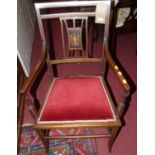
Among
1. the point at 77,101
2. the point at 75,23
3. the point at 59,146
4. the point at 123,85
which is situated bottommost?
the point at 59,146

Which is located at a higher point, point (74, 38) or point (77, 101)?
point (74, 38)

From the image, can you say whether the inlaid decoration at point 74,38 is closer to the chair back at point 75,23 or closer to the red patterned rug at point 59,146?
the chair back at point 75,23

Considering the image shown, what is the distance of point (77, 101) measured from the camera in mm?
1283

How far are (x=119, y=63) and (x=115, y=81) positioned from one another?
33 cm

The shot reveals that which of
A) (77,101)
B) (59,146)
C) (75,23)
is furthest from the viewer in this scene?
(59,146)

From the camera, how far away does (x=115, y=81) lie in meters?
2.16

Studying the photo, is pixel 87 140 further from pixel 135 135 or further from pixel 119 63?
pixel 119 63

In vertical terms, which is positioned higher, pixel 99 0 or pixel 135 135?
pixel 99 0

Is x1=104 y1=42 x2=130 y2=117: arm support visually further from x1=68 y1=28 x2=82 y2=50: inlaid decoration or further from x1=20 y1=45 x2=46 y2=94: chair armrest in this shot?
x1=20 y1=45 x2=46 y2=94: chair armrest

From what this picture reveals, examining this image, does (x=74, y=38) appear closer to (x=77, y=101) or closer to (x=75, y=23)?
(x=75, y=23)

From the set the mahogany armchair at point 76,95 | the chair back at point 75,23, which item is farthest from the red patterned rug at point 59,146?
the chair back at point 75,23

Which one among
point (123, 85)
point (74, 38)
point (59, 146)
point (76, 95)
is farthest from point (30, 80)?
point (59, 146)
